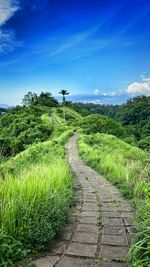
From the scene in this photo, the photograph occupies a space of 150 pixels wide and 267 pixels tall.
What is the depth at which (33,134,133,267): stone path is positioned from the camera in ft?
11.1

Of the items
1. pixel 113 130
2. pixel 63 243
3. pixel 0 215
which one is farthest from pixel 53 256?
pixel 113 130

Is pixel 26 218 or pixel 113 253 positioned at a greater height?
pixel 26 218

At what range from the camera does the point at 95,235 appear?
4.13 m

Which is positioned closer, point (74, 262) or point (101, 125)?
point (74, 262)

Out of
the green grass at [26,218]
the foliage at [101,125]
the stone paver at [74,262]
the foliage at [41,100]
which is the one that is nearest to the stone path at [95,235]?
the stone paver at [74,262]

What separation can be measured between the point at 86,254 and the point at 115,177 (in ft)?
16.3

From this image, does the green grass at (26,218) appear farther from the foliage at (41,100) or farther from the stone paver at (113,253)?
the foliage at (41,100)

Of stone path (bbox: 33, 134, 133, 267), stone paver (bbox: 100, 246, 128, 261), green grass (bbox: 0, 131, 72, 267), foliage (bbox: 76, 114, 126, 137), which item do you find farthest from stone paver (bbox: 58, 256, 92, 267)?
foliage (bbox: 76, 114, 126, 137)

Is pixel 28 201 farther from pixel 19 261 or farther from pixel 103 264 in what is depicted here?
pixel 103 264

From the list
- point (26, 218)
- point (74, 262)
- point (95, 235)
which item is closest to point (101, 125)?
point (95, 235)

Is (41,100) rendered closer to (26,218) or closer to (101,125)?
(101,125)

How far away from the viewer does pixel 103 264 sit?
130 inches

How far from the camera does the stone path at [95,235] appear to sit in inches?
134

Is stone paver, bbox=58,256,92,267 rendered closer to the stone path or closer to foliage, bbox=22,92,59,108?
the stone path
